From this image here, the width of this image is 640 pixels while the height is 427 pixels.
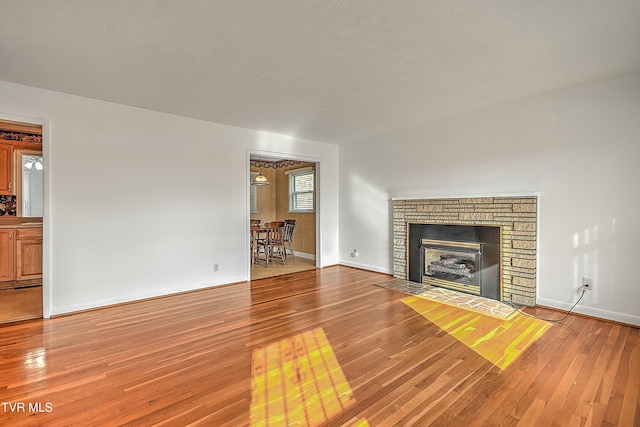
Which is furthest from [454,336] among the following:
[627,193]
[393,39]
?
[393,39]

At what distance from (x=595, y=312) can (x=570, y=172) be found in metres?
1.53

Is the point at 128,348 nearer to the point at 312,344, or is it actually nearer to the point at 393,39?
the point at 312,344

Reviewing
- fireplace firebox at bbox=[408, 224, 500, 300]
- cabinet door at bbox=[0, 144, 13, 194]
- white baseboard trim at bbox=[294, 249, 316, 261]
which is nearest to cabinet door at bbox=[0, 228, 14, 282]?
cabinet door at bbox=[0, 144, 13, 194]

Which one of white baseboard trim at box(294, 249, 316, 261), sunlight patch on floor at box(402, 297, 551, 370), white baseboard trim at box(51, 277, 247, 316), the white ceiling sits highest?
the white ceiling

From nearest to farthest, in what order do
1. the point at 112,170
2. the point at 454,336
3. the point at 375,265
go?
1. the point at 454,336
2. the point at 112,170
3. the point at 375,265

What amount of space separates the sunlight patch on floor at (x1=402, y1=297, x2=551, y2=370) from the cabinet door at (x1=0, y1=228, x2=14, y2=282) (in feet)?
19.4

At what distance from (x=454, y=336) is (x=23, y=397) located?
329cm

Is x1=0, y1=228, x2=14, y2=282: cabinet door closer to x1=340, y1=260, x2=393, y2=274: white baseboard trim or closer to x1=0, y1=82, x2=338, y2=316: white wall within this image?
x1=0, y1=82, x2=338, y2=316: white wall

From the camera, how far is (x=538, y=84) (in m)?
3.29

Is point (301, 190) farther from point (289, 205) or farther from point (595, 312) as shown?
point (595, 312)

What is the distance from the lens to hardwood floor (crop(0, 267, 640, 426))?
1.78 m

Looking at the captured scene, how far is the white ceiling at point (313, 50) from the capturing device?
2029mm

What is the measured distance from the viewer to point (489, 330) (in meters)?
2.97

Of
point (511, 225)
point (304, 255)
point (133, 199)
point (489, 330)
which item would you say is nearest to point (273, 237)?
point (304, 255)
